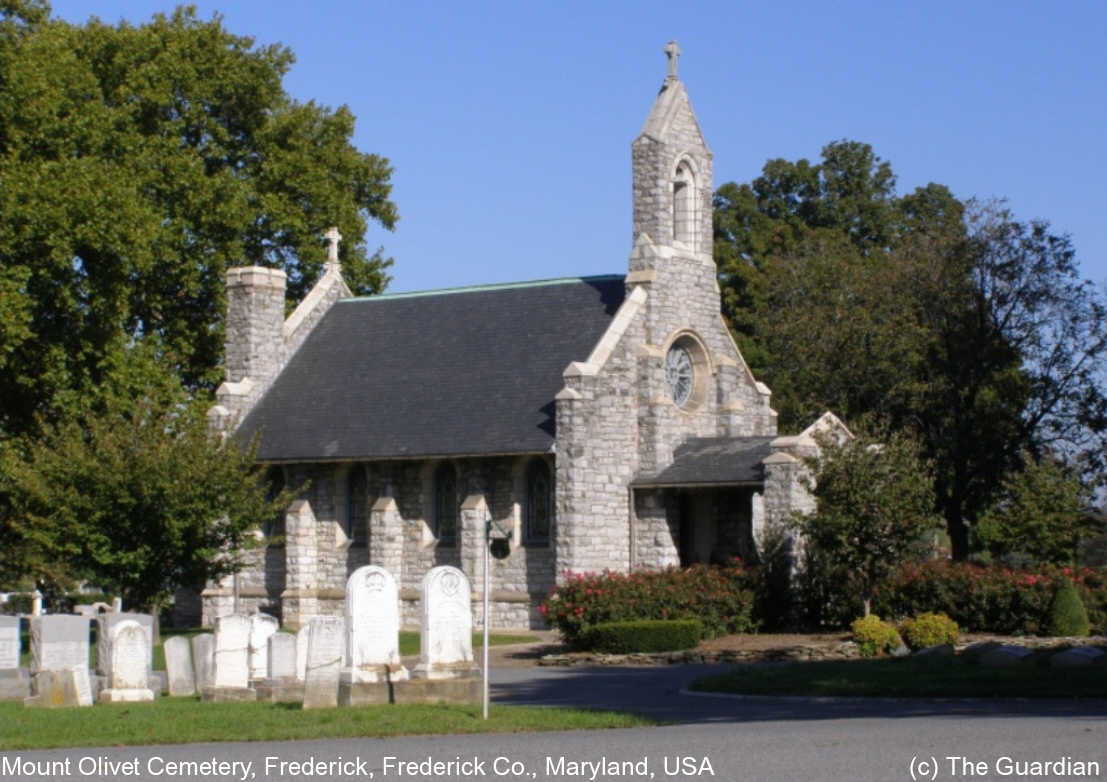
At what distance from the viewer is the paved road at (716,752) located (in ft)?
48.9

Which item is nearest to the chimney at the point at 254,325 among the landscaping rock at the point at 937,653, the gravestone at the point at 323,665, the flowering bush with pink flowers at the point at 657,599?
the flowering bush with pink flowers at the point at 657,599

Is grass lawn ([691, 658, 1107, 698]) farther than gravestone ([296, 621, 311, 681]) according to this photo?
No

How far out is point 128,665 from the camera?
24.6m

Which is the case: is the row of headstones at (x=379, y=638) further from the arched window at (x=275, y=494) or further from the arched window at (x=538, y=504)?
the arched window at (x=275, y=494)

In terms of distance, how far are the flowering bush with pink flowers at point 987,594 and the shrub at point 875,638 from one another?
3813 millimetres

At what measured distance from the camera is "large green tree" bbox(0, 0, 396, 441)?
144 ft

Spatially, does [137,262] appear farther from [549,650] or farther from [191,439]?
[549,650]

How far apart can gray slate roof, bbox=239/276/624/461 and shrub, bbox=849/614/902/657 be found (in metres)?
10.6

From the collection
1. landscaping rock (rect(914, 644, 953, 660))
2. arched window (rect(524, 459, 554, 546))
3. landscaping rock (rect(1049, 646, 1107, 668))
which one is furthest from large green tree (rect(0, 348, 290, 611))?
landscaping rock (rect(1049, 646, 1107, 668))

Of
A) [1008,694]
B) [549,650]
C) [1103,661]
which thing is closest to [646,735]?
[1008,694]

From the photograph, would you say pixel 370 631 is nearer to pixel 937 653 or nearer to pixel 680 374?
pixel 937 653

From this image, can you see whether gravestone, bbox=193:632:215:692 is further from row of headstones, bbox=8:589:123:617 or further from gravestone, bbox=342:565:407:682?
row of headstones, bbox=8:589:123:617

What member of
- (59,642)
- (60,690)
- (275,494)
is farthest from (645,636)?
(275,494)

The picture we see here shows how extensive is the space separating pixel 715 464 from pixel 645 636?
24.6 feet
